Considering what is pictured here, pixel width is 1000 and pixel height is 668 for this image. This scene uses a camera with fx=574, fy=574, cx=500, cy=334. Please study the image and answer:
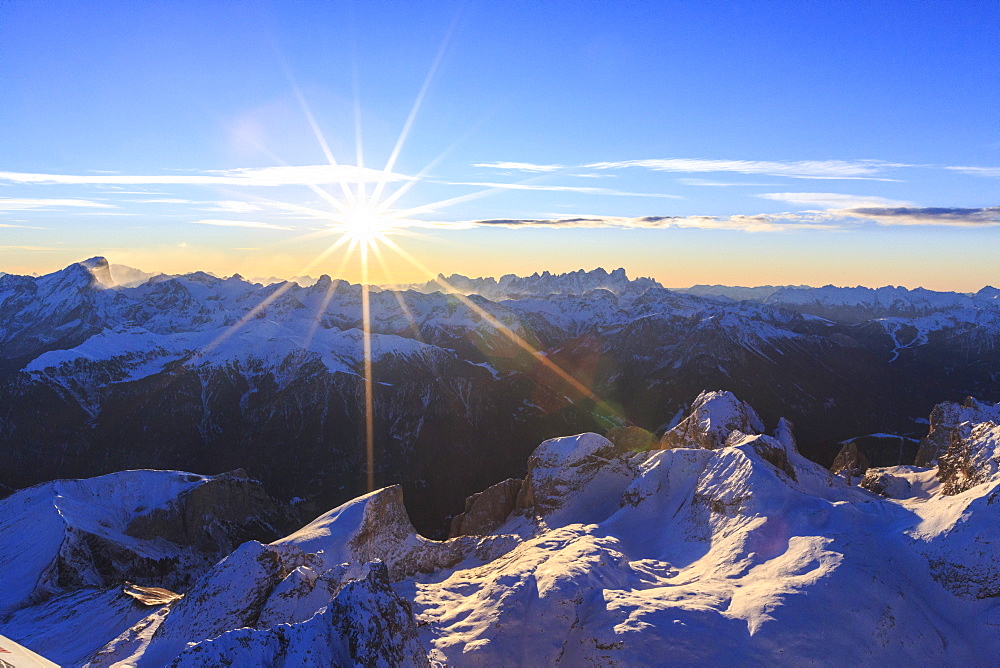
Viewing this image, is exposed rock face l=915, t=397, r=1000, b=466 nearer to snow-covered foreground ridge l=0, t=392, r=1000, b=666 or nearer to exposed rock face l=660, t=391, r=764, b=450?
snow-covered foreground ridge l=0, t=392, r=1000, b=666

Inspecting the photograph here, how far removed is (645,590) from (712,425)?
53.0 metres

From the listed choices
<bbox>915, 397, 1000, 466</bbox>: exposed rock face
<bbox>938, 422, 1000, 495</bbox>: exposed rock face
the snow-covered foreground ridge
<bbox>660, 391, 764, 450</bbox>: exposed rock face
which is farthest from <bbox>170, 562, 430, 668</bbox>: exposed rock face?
<bbox>915, 397, 1000, 466</bbox>: exposed rock face

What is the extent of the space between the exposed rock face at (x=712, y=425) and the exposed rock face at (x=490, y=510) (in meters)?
30.2

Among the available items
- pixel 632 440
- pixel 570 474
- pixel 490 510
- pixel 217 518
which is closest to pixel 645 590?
pixel 570 474

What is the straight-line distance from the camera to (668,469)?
263ft

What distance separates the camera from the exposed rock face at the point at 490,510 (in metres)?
100

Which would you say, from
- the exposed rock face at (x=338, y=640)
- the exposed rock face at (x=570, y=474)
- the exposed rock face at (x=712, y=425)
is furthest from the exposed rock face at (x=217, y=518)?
the exposed rock face at (x=712, y=425)

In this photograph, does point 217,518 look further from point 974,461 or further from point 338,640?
point 974,461

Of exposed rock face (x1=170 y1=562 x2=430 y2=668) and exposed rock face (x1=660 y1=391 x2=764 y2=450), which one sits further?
exposed rock face (x1=660 y1=391 x2=764 y2=450)

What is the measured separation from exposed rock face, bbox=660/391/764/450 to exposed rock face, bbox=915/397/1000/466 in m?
36.4

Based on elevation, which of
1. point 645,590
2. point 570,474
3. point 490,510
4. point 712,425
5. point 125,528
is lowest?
point 125,528

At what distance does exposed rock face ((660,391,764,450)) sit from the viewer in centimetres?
9862

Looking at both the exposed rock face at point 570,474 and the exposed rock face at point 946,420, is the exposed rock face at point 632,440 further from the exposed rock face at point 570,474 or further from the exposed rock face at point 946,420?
the exposed rock face at point 946,420

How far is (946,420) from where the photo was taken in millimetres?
115625
